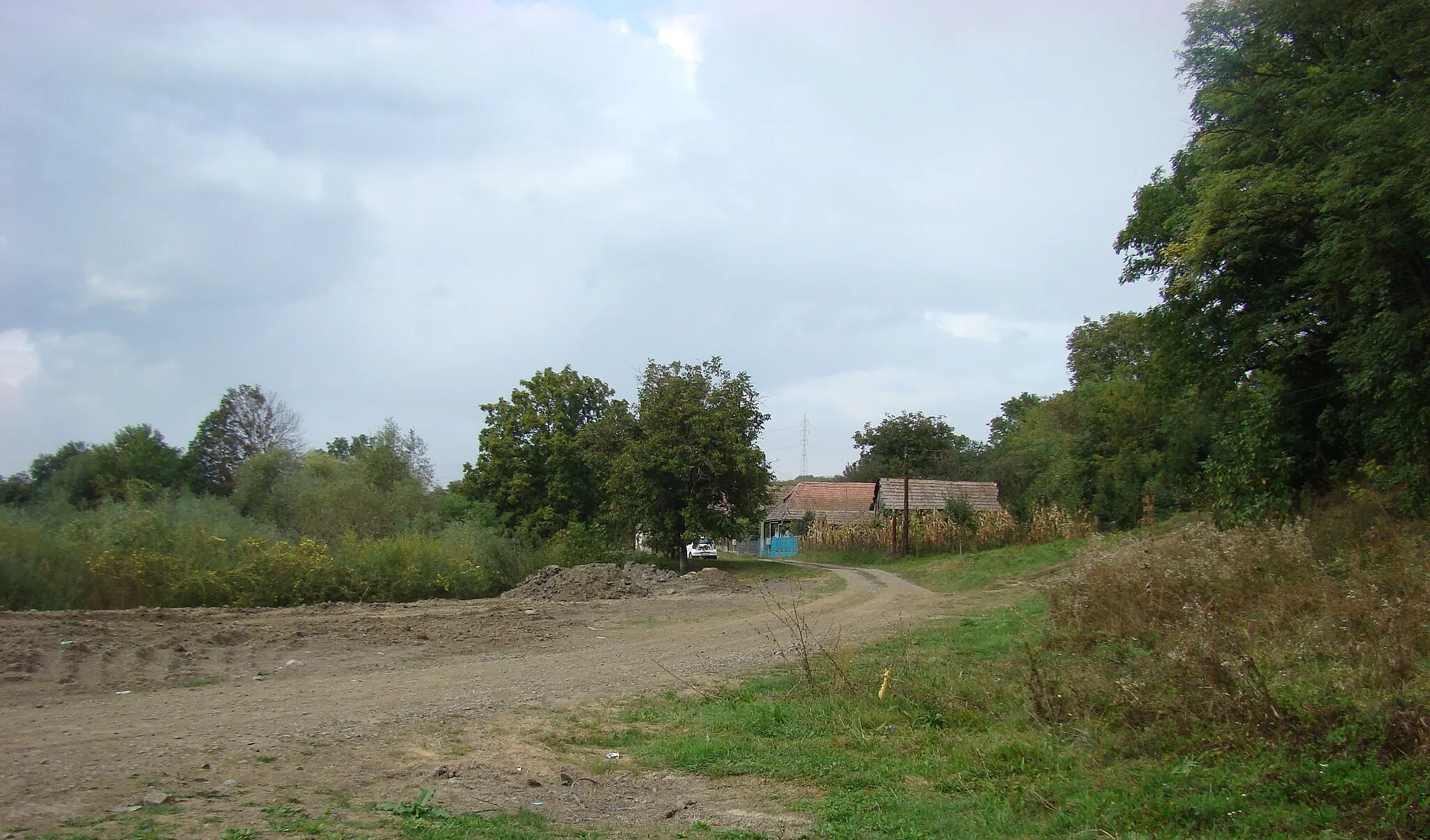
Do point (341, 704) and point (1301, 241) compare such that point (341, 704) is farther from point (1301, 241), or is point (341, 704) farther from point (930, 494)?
point (930, 494)

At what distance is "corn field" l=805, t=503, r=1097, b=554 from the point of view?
37.6 metres

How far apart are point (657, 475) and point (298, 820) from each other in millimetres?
31430

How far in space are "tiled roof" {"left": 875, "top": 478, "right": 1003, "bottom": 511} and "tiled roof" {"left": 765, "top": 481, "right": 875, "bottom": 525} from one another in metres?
9.87

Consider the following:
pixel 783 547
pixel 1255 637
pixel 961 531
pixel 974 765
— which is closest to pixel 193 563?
pixel 974 765

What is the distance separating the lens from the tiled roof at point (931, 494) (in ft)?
180

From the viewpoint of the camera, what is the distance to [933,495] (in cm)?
5691

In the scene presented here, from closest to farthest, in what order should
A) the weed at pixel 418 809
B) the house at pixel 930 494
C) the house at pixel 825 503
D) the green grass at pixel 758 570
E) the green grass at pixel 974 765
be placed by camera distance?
1. the green grass at pixel 974 765
2. the weed at pixel 418 809
3. the green grass at pixel 758 570
4. the house at pixel 930 494
5. the house at pixel 825 503

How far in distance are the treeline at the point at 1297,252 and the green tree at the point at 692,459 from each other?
16556 mm

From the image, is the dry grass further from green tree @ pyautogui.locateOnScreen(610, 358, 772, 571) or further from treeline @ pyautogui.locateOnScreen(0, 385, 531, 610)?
green tree @ pyautogui.locateOnScreen(610, 358, 772, 571)

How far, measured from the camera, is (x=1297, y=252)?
18031 millimetres

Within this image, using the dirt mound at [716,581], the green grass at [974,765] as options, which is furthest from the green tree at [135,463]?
the green grass at [974,765]

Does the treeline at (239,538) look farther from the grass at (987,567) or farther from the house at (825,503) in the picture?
the house at (825,503)

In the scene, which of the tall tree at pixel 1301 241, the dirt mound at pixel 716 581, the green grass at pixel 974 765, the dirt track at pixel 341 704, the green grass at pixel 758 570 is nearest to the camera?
the green grass at pixel 974 765

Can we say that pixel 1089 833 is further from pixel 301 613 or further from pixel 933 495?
pixel 933 495
